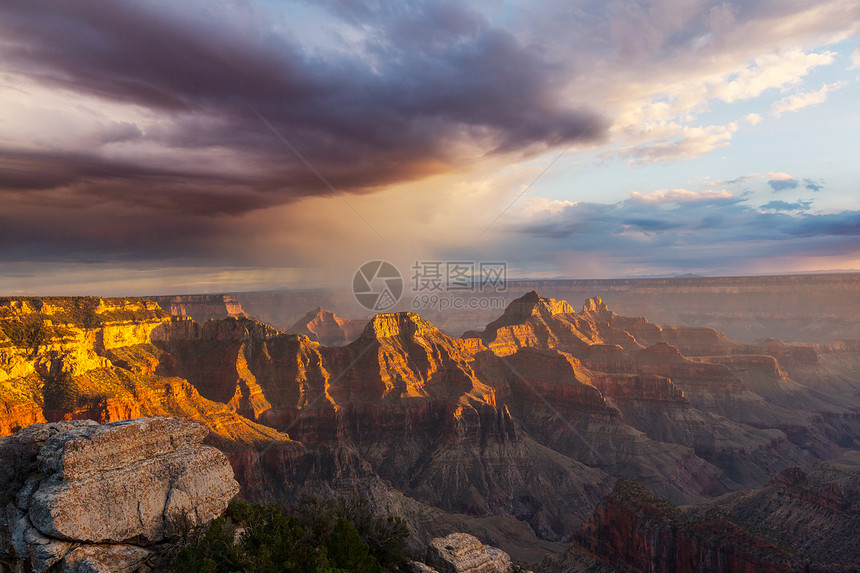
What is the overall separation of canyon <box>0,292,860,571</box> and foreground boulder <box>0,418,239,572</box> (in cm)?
4238

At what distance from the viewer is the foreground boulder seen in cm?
2045

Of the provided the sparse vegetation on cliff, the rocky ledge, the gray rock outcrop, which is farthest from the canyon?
the sparse vegetation on cliff

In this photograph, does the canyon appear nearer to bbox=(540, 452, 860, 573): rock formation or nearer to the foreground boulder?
bbox=(540, 452, 860, 573): rock formation

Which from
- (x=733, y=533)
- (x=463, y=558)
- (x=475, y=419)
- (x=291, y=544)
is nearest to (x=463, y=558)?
(x=463, y=558)

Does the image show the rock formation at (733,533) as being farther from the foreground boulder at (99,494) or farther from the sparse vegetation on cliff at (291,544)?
the foreground boulder at (99,494)

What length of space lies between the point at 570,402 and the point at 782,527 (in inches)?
2798

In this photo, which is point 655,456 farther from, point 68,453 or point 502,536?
point 68,453

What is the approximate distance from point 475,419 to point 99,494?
8995cm

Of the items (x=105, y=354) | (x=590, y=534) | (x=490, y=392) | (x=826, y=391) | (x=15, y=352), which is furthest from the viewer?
(x=826, y=391)

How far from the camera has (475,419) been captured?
105 meters

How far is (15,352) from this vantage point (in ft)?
253

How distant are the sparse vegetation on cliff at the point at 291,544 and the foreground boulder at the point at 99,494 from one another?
1.91m

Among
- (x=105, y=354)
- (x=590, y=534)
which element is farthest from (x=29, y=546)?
(x=105, y=354)

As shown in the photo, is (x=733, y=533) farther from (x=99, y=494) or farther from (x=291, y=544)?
(x=99, y=494)
